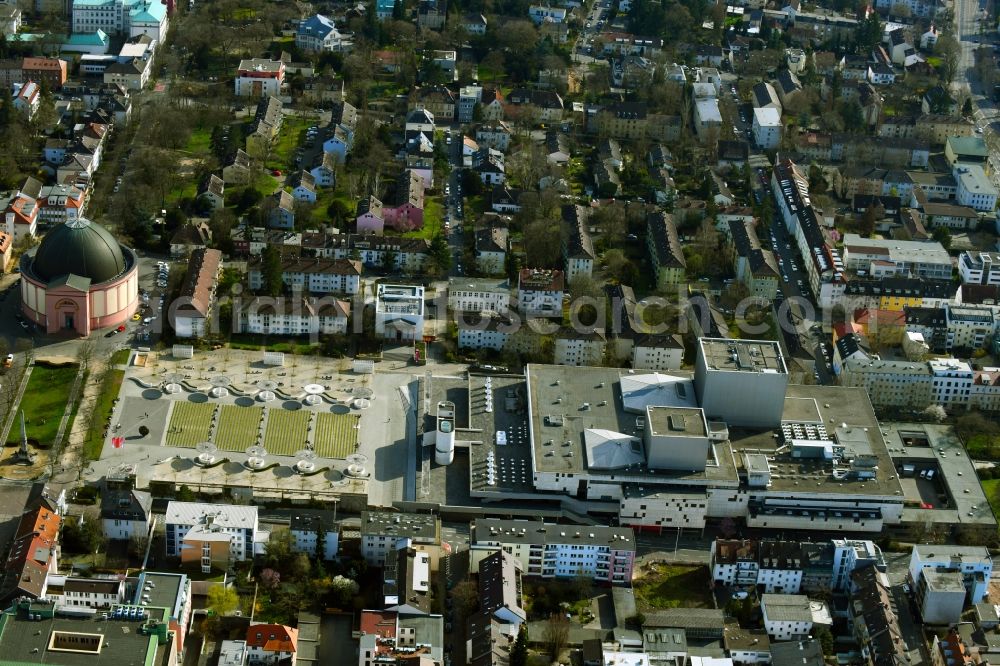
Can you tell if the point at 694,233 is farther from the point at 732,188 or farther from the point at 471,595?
the point at 471,595

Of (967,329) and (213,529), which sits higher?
(967,329)

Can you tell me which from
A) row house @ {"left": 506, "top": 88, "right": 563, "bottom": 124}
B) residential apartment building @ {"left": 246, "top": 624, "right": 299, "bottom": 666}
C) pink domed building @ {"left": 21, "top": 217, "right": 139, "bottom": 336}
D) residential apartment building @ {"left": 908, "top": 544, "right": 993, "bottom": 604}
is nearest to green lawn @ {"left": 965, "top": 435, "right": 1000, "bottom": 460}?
residential apartment building @ {"left": 908, "top": 544, "right": 993, "bottom": 604}

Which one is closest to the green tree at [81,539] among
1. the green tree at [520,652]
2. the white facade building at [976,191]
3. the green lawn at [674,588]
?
the green tree at [520,652]

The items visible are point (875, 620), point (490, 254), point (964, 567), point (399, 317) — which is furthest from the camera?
point (490, 254)

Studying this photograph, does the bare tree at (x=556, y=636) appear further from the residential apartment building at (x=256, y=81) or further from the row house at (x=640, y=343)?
the residential apartment building at (x=256, y=81)

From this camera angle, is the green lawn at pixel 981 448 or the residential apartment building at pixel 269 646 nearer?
the residential apartment building at pixel 269 646

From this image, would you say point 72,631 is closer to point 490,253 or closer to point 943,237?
point 490,253

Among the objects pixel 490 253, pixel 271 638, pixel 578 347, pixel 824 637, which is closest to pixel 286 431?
pixel 578 347
